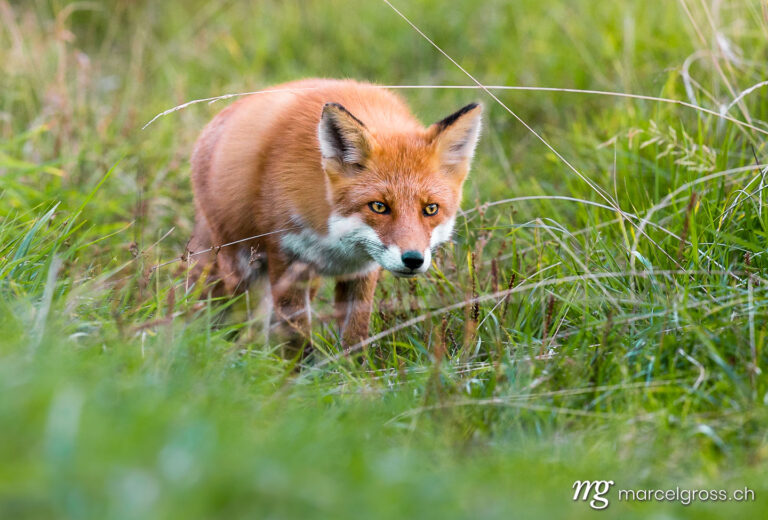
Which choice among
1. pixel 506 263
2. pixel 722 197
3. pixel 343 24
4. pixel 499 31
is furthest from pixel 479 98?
pixel 722 197

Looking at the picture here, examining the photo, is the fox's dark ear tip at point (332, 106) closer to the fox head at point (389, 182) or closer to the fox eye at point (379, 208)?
the fox head at point (389, 182)

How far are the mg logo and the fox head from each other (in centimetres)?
154

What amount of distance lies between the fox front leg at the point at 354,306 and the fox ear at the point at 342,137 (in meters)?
0.78

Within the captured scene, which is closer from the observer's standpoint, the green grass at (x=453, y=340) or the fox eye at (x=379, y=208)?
the green grass at (x=453, y=340)

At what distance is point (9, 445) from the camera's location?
179cm

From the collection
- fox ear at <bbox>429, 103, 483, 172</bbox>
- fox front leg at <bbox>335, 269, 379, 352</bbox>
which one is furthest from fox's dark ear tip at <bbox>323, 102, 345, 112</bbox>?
fox front leg at <bbox>335, 269, 379, 352</bbox>

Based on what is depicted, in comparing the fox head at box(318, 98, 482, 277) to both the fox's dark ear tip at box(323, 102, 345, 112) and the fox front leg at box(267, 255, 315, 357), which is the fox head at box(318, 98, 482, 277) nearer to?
the fox's dark ear tip at box(323, 102, 345, 112)

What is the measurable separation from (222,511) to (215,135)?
3333 mm

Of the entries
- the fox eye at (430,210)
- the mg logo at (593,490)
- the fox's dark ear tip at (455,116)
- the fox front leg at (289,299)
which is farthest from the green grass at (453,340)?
the fox's dark ear tip at (455,116)

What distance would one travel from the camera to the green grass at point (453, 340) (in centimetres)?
187

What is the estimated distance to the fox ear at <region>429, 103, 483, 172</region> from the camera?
4152 millimetres

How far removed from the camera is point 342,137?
3.99 metres

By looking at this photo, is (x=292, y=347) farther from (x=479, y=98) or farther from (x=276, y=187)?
(x=479, y=98)

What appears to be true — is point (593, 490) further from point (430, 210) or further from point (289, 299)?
point (289, 299)
